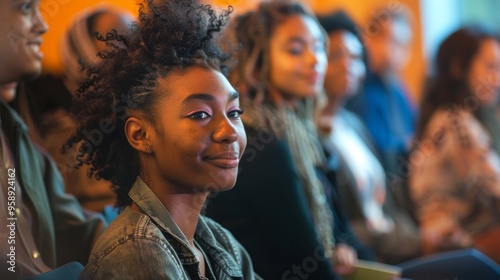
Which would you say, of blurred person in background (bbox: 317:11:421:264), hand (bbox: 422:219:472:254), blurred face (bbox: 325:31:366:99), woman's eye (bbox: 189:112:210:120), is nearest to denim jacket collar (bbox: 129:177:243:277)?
woman's eye (bbox: 189:112:210:120)

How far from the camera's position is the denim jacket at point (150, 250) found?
1.03 metres

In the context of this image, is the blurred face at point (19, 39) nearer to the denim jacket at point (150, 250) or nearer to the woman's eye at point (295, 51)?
the denim jacket at point (150, 250)

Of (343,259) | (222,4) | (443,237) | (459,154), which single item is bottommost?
(443,237)

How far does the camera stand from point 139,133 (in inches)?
44.4

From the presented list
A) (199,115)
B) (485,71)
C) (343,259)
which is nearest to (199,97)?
(199,115)

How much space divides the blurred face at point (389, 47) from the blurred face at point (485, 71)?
0.37m

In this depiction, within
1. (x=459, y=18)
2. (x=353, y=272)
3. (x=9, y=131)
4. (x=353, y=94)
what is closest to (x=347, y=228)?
(x=353, y=272)

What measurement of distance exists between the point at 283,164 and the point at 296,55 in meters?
0.36

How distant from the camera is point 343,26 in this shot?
7.80 ft

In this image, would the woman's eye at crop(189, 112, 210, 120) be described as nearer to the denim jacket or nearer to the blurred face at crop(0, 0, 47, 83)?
the denim jacket

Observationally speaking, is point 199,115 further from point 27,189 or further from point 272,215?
point 272,215

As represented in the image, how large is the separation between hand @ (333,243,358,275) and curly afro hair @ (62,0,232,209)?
2.64 ft

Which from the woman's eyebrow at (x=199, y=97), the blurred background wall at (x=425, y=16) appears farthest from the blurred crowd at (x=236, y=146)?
the blurred background wall at (x=425, y=16)

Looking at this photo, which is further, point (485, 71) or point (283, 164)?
point (485, 71)
